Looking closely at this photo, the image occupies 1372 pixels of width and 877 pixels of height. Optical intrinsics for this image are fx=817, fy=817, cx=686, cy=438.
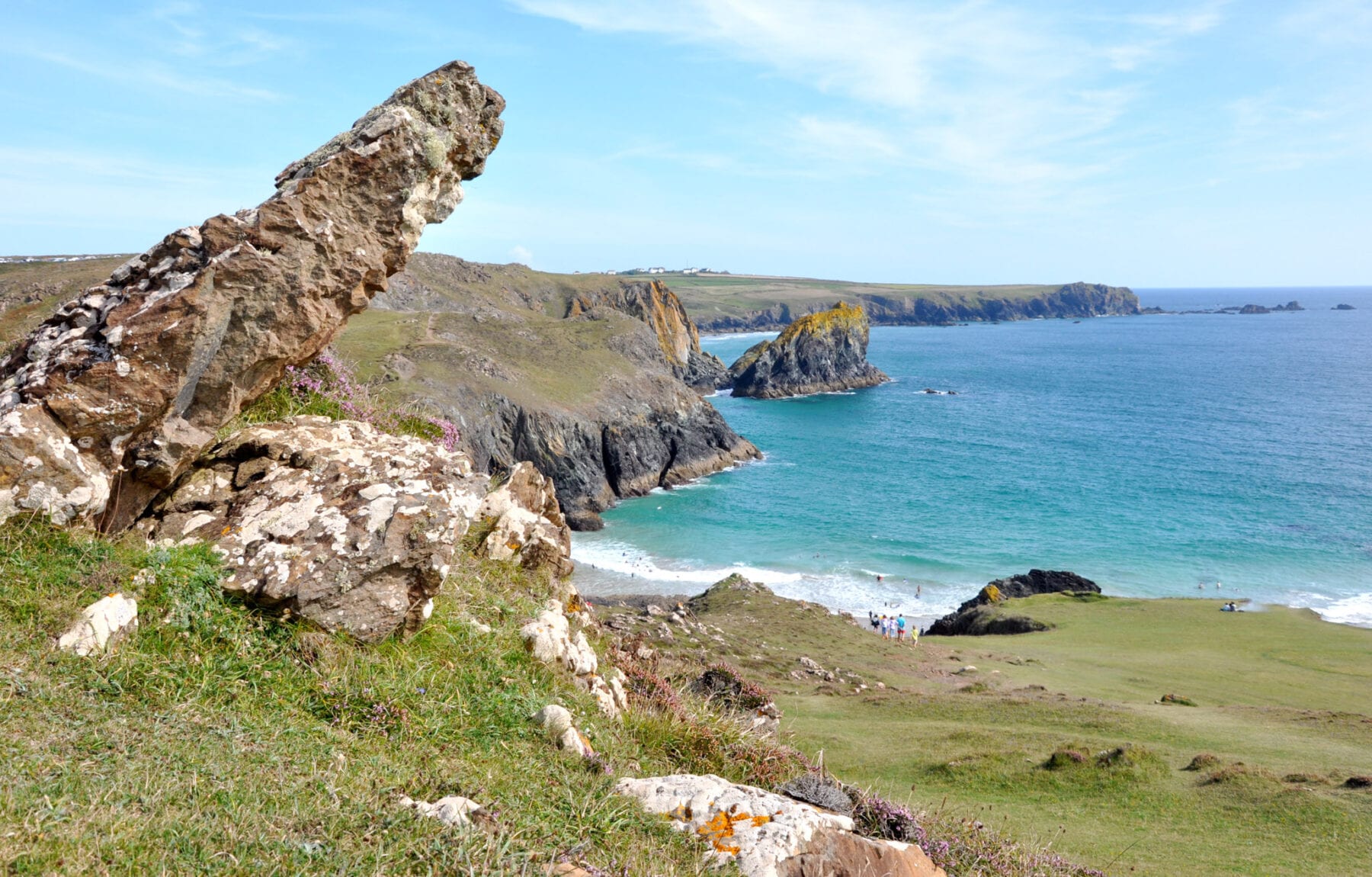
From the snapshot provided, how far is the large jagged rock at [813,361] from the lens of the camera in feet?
386

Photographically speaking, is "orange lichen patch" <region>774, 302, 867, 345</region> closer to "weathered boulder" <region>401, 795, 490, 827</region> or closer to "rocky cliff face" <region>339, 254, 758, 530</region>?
"rocky cliff face" <region>339, 254, 758, 530</region>

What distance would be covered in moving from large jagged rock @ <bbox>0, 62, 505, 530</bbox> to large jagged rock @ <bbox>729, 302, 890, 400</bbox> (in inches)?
4164

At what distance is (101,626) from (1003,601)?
42.4 meters

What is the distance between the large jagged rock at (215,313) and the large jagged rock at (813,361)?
10576 centimetres

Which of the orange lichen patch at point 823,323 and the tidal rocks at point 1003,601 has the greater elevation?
the orange lichen patch at point 823,323

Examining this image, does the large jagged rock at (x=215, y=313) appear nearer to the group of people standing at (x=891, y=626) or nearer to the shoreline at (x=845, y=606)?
the shoreline at (x=845, y=606)

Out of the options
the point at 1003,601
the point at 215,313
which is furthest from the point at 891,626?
the point at 215,313

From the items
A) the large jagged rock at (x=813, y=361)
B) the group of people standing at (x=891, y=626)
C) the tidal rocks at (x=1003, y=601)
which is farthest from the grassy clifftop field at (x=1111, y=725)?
the large jagged rock at (x=813, y=361)

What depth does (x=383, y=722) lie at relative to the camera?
656 cm

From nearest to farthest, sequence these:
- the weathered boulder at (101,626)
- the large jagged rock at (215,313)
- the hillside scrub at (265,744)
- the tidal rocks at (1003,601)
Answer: the hillside scrub at (265,744)
the weathered boulder at (101,626)
the large jagged rock at (215,313)
the tidal rocks at (1003,601)

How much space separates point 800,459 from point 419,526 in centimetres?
6921

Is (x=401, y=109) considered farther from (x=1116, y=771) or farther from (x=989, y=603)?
(x=989, y=603)

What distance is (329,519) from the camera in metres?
8.02

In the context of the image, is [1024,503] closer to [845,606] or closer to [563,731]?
[845,606]
